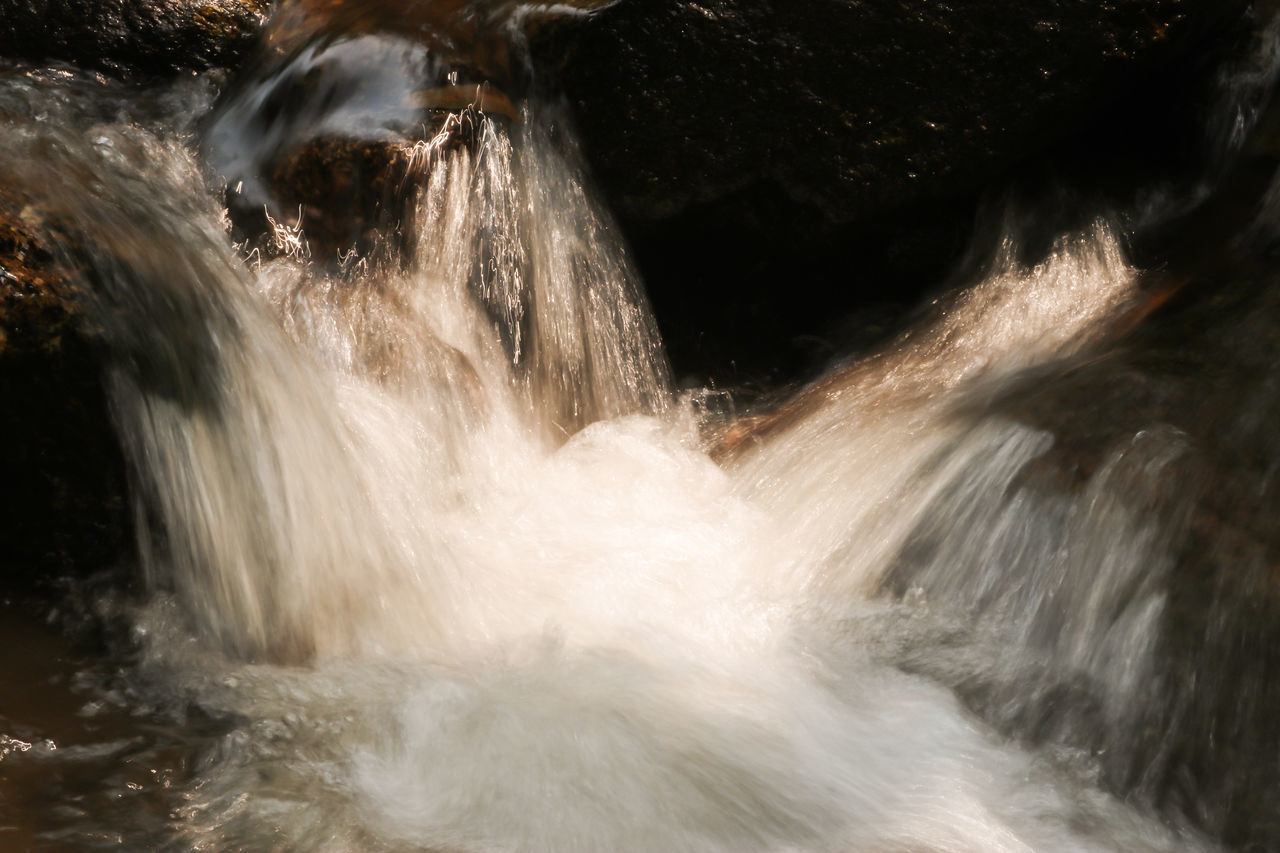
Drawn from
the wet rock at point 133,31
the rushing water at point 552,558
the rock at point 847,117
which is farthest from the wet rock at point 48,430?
→ the wet rock at point 133,31

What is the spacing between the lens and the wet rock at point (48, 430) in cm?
272

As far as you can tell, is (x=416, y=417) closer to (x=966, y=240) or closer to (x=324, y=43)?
(x=324, y=43)

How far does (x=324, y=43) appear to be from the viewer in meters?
4.62

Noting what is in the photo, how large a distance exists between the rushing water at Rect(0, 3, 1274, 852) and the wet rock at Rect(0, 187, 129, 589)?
0.07 meters

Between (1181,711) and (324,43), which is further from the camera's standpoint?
(324,43)

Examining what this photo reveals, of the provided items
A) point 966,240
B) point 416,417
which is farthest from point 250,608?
point 966,240

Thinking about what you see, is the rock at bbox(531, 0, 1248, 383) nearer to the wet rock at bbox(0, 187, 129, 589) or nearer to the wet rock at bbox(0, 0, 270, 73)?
the wet rock at bbox(0, 0, 270, 73)

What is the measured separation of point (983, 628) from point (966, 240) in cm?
215

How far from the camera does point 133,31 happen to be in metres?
4.91

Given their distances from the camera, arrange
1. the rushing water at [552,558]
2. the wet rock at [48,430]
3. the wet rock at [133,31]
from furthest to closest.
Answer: the wet rock at [133,31] < the wet rock at [48,430] < the rushing water at [552,558]

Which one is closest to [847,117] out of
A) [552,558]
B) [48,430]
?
[552,558]

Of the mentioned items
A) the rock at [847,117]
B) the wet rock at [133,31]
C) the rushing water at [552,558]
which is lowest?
the rushing water at [552,558]

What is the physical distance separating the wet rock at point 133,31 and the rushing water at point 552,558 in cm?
70

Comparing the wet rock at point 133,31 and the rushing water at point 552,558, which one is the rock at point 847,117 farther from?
the wet rock at point 133,31
